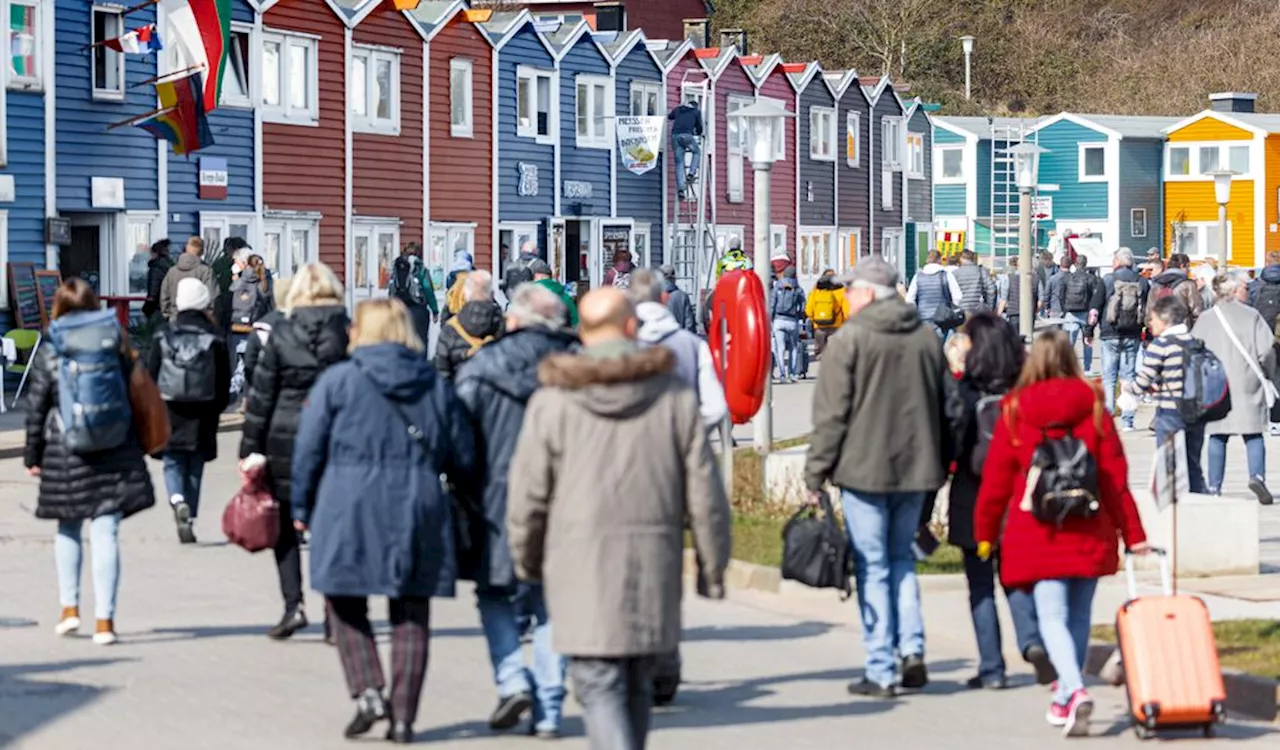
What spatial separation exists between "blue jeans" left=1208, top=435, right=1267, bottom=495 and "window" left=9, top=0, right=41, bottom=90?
1769 cm

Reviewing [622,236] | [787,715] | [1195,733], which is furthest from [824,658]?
[622,236]

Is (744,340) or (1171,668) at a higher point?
(744,340)

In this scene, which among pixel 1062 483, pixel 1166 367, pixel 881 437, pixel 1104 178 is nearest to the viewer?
pixel 1062 483

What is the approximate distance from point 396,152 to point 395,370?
30.9m

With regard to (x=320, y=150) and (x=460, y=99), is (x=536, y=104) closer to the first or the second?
(x=460, y=99)

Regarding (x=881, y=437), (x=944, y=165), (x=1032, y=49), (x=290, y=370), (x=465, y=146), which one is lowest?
(x=881, y=437)

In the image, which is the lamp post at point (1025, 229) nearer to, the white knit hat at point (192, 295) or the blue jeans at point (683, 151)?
the white knit hat at point (192, 295)

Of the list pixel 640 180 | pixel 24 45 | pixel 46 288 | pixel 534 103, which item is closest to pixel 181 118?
pixel 24 45

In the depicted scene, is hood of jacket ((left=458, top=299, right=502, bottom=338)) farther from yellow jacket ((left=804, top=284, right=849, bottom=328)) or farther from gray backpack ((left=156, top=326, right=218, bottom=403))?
yellow jacket ((left=804, top=284, right=849, bottom=328))

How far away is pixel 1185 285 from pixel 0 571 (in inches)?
512

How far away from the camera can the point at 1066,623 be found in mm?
8773

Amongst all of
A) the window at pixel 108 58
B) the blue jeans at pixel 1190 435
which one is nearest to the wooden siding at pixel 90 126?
the window at pixel 108 58

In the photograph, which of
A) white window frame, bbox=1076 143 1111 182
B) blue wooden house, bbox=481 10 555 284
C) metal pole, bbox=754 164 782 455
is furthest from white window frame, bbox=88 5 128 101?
white window frame, bbox=1076 143 1111 182

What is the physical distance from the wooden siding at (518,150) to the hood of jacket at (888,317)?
3231 cm
